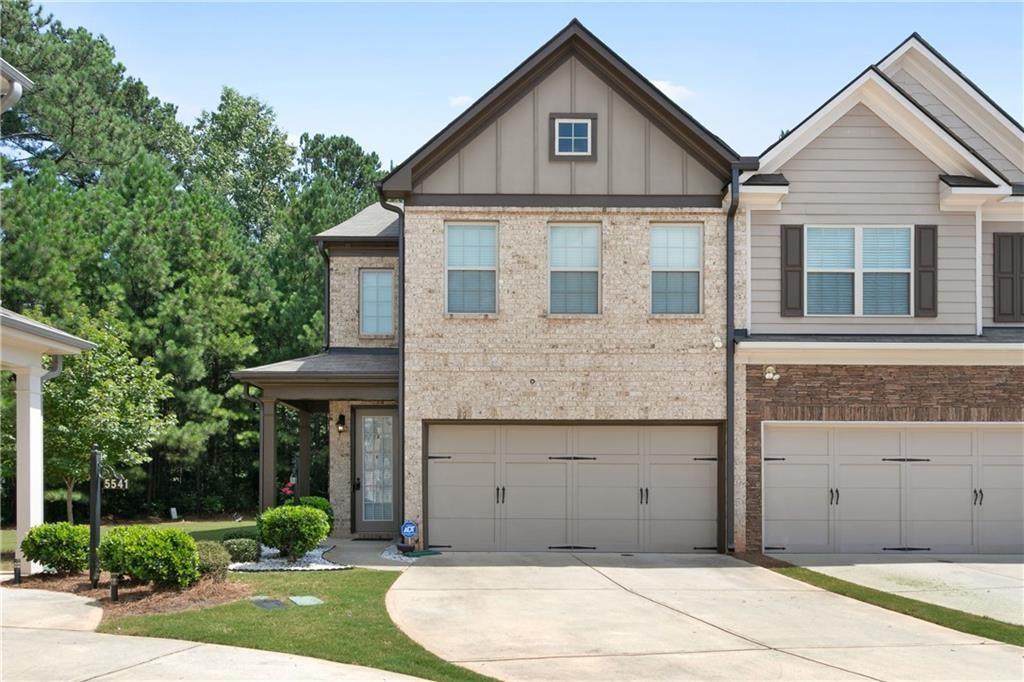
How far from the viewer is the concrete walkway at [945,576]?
13.0 m

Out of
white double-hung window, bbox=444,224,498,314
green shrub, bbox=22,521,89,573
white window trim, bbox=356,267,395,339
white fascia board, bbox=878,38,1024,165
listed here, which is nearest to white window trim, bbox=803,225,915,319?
white fascia board, bbox=878,38,1024,165

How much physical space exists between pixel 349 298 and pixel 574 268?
508cm

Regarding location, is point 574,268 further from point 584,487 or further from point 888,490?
point 888,490

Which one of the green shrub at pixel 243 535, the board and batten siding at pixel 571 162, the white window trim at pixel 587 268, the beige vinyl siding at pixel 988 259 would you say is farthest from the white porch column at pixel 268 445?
the beige vinyl siding at pixel 988 259

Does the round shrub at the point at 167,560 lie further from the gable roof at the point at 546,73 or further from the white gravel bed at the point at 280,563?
the gable roof at the point at 546,73

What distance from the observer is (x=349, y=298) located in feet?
66.4

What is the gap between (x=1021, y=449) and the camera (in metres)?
17.6

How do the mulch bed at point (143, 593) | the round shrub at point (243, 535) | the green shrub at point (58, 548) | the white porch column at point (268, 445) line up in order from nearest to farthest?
the mulch bed at point (143, 593) < the green shrub at point (58, 548) < the round shrub at point (243, 535) < the white porch column at point (268, 445)

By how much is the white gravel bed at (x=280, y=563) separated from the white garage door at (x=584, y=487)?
2.54m

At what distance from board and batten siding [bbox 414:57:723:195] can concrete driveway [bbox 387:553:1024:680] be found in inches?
251

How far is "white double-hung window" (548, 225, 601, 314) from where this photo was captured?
57.5 ft

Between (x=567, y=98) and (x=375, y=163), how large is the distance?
94.3 ft

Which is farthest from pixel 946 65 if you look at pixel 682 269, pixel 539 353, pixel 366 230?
pixel 366 230

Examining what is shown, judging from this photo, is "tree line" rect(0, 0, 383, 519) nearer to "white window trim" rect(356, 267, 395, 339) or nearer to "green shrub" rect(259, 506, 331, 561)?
"white window trim" rect(356, 267, 395, 339)
